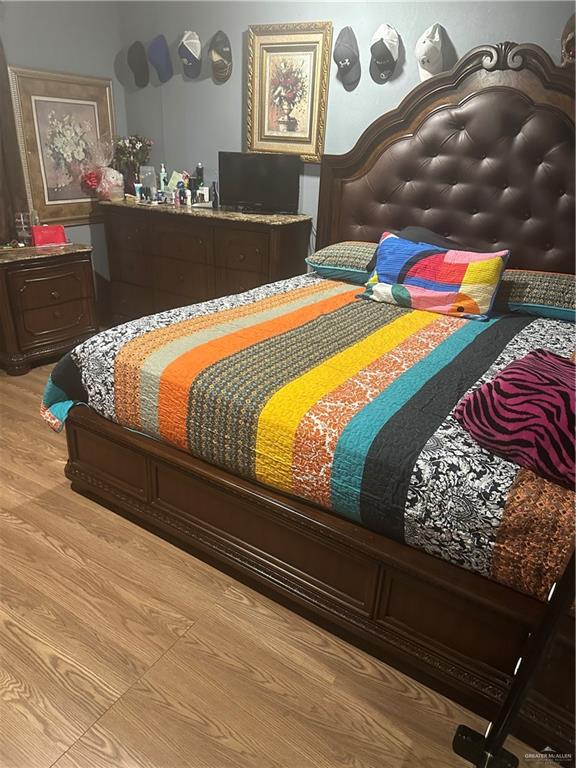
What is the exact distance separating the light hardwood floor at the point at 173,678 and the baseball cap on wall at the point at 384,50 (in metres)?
2.69

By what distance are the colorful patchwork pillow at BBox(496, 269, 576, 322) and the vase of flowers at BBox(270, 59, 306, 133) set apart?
173 centimetres

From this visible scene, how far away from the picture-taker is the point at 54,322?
3418 millimetres

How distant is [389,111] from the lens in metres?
2.97

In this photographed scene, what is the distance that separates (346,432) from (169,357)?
2.29 ft

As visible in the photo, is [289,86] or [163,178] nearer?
[289,86]

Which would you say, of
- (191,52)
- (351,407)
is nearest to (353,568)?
(351,407)

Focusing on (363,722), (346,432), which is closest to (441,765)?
(363,722)

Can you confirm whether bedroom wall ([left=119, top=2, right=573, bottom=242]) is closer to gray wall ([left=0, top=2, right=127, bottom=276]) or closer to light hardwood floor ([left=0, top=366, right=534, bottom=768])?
gray wall ([left=0, top=2, right=127, bottom=276])

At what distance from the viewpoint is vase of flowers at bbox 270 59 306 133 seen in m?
3.24

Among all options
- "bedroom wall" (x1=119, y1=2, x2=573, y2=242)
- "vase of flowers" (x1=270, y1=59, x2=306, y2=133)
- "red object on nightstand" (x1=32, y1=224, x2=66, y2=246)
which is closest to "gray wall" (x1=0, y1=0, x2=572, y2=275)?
"bedroom wall" (x1=119, y1=2, x2=573, y2=242)

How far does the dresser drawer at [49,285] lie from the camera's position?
3156 millimetres

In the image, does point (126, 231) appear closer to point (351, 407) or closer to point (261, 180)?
point (261, 180)

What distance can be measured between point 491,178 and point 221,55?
1.95 m

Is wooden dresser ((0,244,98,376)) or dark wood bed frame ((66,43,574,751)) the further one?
wooden dresser ((0,244,98,376))
